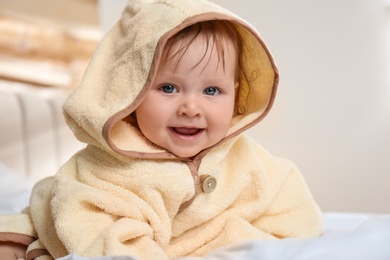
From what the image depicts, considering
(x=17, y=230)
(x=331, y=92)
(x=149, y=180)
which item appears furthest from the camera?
(x=331, y=92)

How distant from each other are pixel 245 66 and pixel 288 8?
68 cm

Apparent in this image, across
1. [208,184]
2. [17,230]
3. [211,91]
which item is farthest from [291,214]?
[17,230]

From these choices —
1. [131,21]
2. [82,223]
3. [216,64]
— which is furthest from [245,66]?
[82,223]

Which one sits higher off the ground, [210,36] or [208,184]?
[210,36]

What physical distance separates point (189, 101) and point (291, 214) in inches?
13.5

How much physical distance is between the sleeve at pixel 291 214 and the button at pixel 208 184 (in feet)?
0.46

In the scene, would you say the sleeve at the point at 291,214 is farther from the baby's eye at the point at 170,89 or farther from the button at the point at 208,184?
the baby's eye at the point at 170,89

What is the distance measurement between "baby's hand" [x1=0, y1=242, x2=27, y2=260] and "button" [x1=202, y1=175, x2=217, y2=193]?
39 cm

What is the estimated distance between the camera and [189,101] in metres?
1.07

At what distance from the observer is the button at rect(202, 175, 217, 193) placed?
43.9 inches

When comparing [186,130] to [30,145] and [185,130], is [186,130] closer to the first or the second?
[185,130]

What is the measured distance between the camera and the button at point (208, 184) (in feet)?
3.66

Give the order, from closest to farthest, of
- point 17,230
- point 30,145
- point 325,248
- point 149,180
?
1. point 325,248
2. point 149,180
3. point 17,230
4. point 30,145

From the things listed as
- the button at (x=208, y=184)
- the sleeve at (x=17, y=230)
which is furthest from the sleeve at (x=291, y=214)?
the sleeve at (x=17, y=230)
